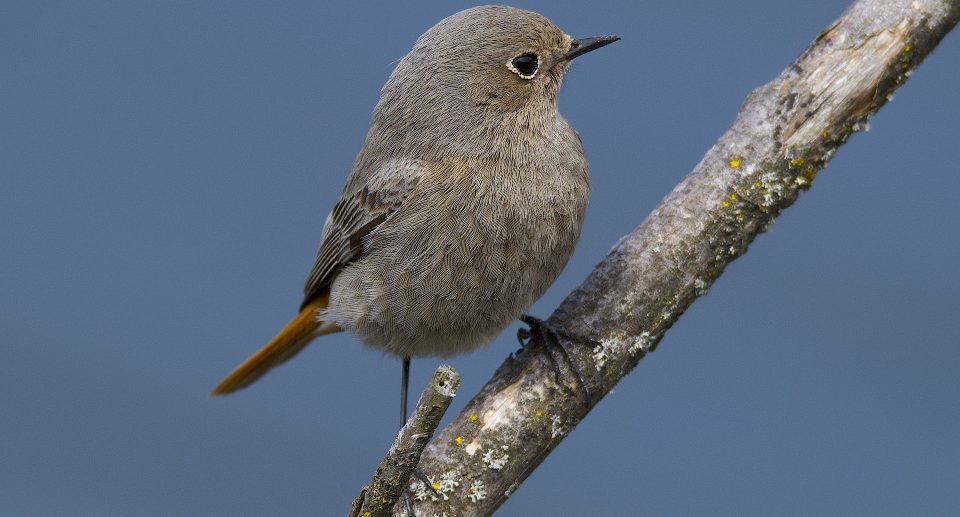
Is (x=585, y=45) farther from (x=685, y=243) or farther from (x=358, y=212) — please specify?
(x=358, y=212)

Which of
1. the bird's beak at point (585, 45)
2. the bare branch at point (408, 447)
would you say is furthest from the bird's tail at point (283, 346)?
the bare branch at point (408, 447)

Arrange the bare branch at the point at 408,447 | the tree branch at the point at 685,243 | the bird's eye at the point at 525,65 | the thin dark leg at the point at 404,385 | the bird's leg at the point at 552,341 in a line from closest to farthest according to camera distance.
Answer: the bare branch at the point at 408,447 < the tree branch at the point at 685,243 < the bird's leg at the point at 552,341 < the bird's eye at the point at 525,65 < the thin dark leg at the point at 404,385

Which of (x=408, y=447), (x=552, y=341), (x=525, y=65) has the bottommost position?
(x=408, y=447)

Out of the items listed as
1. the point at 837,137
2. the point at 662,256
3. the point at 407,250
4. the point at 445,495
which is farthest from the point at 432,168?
the point at 837,137

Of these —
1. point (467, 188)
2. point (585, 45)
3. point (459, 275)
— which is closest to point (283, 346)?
point (459, 275)

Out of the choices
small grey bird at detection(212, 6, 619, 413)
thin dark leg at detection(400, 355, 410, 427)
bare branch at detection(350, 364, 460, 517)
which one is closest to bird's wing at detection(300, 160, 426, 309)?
small grey bird at detection(212, 6, 619, 413)

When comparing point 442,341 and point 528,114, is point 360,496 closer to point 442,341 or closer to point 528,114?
point 442,341

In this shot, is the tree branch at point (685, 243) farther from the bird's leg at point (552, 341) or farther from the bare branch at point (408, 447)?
the bare branch at point (408, 447)
